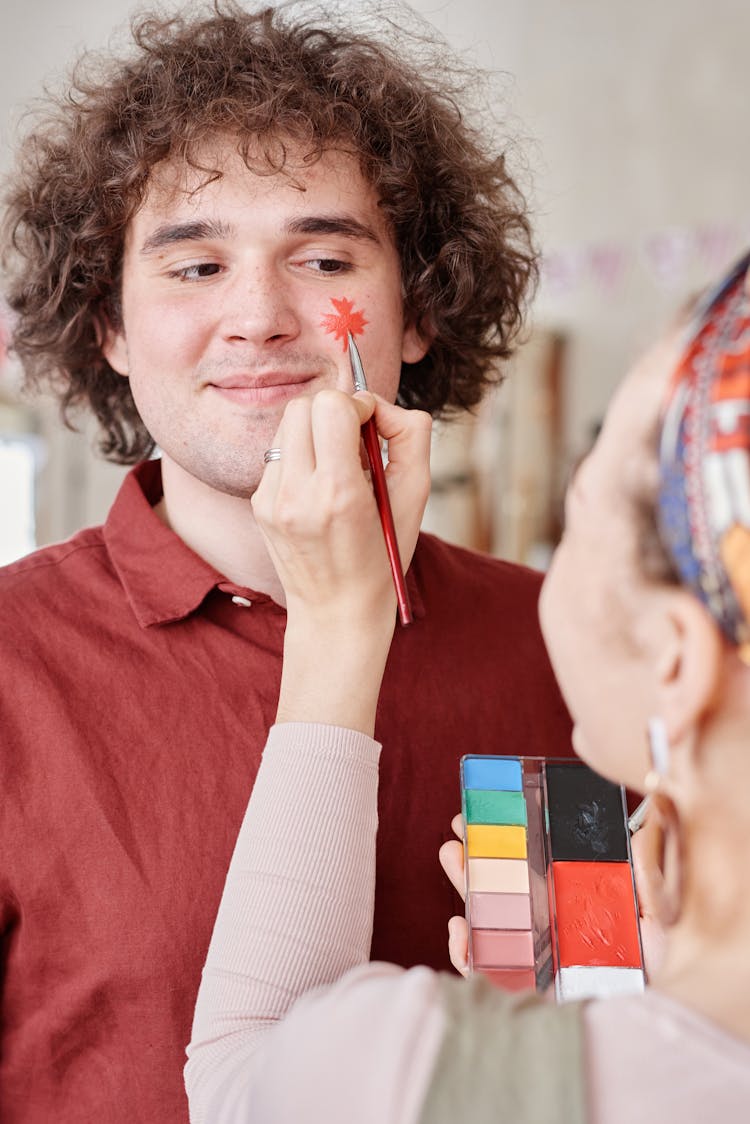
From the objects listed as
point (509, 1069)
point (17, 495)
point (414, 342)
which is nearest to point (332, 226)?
point (414, 342)

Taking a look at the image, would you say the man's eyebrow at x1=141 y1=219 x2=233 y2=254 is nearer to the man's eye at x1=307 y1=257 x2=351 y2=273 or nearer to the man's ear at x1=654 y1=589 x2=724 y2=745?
the man's eye at x1=307 y1=257 x2=351 y2=273

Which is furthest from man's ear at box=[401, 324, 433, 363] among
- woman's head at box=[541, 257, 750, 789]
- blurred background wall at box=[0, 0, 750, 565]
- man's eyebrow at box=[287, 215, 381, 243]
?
blurred background wall at box=[0, 0, 750, 565]

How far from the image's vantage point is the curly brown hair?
1.37 meters

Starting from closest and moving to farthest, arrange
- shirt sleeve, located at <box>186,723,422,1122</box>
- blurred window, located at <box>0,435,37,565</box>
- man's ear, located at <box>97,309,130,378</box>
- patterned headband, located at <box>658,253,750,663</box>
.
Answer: patterned headband, located at <box>658,253,750,663</box>
shirt sleeve, located at <box>186,723,422,1122</box>
man's ear, located at <box>97,309,130,378</box>
blurred window, located at <box>0,435,37,565</box>

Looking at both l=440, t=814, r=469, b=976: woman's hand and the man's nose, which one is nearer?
l=440, t=814, r=469, b=976: woman's hand

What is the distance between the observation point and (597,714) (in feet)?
2.34

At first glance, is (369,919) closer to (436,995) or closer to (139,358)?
(436,995)

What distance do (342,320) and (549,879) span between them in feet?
2.04

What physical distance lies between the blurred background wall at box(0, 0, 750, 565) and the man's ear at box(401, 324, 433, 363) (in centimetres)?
257

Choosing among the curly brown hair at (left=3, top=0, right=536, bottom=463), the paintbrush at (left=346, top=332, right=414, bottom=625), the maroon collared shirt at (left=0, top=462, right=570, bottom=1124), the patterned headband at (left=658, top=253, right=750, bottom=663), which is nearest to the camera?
the patterned headband at (left=658, top=253, right=750, bottom=663)

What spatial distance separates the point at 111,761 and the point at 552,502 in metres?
3.56

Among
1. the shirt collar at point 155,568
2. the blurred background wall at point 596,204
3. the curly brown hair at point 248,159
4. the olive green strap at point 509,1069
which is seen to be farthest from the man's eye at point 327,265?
the blurred background wall at point 596,204

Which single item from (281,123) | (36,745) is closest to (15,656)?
(36,745)

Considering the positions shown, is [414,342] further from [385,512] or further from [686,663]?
[686,663]
